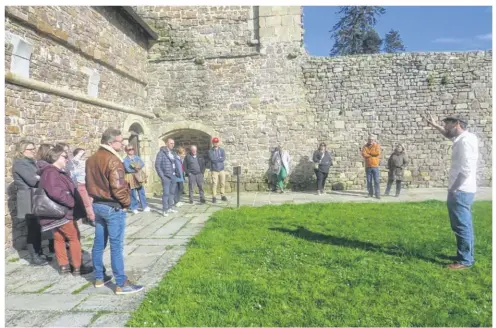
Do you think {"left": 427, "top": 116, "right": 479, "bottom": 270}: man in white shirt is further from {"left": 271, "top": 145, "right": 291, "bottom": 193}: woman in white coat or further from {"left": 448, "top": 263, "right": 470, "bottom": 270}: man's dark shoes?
{"left": 271, "top": 145, "right": 291, "bottom": 193}: woman in white coat

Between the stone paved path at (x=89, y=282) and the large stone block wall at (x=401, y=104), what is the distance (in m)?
5.62

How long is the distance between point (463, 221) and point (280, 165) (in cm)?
673

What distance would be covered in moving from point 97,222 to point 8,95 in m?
3.02

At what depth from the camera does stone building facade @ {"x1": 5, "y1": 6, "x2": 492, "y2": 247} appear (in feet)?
33.7

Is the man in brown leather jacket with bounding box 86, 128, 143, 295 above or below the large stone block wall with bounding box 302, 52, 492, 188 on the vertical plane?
below

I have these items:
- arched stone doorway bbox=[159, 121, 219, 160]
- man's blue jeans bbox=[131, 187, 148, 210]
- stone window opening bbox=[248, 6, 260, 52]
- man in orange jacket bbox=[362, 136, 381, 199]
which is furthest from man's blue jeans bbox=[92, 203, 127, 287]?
stone window opening bbox=[248, 6, 260, 52]

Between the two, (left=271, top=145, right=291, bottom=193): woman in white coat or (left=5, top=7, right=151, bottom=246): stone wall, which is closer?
(left=5, top=7, right=151, bottom=246): stone wall

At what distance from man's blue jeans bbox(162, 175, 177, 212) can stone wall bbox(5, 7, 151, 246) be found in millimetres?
1828

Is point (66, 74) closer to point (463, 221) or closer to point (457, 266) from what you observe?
point (463, 221)

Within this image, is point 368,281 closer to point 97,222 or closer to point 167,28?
point 97,222

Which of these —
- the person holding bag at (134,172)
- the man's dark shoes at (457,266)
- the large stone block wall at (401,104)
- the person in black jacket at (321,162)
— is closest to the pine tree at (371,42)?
the large stone block wall at (401,104)

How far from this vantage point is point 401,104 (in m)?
10.4

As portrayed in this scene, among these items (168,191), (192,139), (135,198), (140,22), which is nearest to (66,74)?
(135,198)

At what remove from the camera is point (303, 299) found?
3.10m
